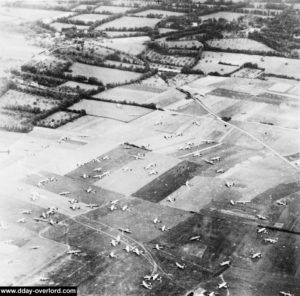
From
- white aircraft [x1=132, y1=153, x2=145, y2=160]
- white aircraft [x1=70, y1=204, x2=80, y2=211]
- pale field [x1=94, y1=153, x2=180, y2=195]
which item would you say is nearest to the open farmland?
white aircraft [x1=132, y1=153, x2=145, y2=160]

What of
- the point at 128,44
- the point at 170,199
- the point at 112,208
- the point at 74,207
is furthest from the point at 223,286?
the point at 128,44

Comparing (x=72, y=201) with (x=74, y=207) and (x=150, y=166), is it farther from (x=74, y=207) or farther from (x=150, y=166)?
(x=150, y=166)

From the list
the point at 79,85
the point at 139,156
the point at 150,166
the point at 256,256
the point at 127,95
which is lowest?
the point at 256,256

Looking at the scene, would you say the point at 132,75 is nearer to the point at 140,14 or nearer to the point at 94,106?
the point at 94,106

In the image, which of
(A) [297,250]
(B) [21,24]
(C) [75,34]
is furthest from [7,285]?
(B) [21,24]

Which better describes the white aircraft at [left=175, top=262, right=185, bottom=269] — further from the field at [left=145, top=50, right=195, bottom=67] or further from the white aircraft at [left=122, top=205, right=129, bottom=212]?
the field at [left=145, top=50, right=195, bottom=67]

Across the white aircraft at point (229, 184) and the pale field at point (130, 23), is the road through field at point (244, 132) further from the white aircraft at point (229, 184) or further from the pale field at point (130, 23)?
the pale field at point (130, 23)

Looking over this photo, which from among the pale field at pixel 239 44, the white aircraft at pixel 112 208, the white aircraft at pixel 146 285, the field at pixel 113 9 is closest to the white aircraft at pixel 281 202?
the white aircraft at pixel 112 208
